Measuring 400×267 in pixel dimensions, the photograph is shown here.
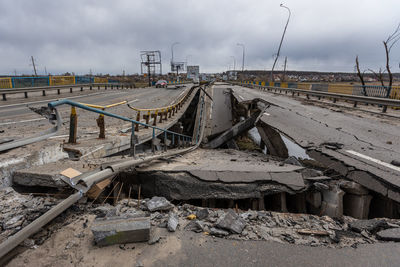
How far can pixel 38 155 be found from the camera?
14.0 ft

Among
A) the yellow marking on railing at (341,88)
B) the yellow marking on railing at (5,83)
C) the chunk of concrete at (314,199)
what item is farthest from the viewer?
the yellow marking on railing at (341,88)

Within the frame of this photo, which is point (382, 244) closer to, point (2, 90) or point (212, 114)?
point (212, 114)

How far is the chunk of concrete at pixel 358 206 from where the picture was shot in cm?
373

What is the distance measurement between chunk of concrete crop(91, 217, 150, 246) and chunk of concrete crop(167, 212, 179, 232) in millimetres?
295

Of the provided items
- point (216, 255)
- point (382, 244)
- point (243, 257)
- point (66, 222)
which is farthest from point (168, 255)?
point (382, 244)

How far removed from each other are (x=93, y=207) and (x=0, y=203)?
1122 millimetres

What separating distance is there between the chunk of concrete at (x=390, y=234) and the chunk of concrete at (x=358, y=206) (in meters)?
1.18

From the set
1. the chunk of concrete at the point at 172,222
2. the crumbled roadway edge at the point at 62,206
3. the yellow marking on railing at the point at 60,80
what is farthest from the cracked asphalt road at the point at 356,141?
the yellow marking on railing at the point at 60,80

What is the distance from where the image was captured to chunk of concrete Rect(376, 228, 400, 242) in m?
2.47

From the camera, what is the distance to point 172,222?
262 centimetres

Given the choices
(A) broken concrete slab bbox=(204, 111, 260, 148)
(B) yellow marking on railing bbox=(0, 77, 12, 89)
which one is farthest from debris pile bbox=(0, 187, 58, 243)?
(B) yellow marking on railing bbox=(0, 77, 12, 89)

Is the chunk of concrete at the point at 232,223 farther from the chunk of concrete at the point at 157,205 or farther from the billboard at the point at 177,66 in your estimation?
the billboard at the point at 177,66

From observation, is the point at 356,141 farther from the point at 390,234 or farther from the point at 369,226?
the point at 390,234

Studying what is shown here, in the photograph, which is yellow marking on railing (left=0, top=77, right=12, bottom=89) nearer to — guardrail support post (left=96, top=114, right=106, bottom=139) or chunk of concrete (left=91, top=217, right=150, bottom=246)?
guardrail support post (left=96, top=114, right=106, bottom=139)
